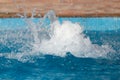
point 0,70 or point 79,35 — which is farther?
point 79,35

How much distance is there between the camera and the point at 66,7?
956 centimetres

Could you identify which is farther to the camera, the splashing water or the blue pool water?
the splashing water

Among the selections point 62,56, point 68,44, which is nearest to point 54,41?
point 68,44

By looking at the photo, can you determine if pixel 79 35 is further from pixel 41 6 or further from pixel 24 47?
pixel 41 6

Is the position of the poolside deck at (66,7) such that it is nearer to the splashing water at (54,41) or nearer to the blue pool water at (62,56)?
the splashing water at (54,41)

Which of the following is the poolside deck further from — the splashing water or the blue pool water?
the blue pool water

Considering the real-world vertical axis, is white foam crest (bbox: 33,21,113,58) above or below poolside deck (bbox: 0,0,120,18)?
below

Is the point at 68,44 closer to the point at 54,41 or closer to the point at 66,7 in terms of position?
the point at 54,41

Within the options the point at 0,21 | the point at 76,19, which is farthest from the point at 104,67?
the point at 0,21

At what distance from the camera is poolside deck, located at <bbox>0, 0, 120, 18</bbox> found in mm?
9297

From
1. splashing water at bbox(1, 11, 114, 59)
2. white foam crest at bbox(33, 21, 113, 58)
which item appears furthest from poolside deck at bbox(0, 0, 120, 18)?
white foam crest at bbox(33, 21, 113, 58)

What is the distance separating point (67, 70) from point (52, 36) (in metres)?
2.01

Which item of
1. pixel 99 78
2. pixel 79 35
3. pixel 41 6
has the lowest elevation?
pixel 99 78

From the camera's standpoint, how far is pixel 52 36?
746cm
